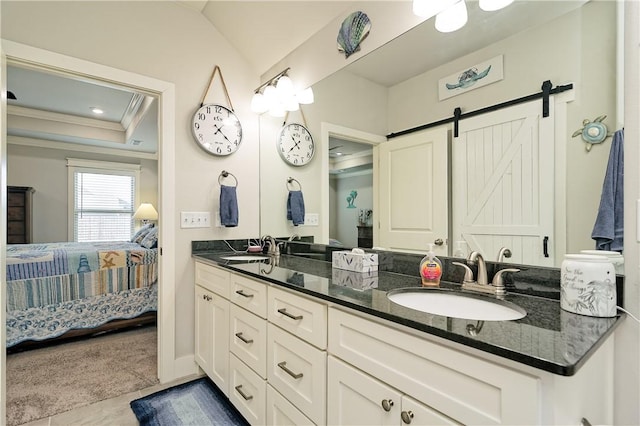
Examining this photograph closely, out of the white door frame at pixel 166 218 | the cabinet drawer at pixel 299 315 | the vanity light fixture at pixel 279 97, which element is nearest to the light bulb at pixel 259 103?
the vanity light fixture at pixel 279 97

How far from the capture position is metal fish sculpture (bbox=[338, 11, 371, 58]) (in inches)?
70.3

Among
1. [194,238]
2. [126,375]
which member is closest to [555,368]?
[194,238]

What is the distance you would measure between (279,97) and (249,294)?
5.05ft

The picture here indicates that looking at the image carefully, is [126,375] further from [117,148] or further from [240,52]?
[117,148]

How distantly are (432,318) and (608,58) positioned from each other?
96 centimetres

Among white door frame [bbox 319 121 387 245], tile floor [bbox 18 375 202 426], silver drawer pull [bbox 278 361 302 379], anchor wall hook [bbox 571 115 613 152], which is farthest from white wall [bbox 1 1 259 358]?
anchor wall hook [bbox 571 115 613 152]

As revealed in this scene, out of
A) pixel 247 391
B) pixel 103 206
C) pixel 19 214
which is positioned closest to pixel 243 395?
pixel 247 391

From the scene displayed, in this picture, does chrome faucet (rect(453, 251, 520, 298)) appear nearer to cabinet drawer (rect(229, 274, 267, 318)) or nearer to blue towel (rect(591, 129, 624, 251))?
blue towel (rect(591, 129, 624, 251))

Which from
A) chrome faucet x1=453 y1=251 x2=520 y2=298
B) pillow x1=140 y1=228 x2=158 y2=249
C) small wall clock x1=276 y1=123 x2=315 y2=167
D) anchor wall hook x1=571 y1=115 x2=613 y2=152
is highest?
small wall clock x1=276 y1=123 x2=315 y2=167

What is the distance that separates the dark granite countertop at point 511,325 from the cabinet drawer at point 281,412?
48 cm

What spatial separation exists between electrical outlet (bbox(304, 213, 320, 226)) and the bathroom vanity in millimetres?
575

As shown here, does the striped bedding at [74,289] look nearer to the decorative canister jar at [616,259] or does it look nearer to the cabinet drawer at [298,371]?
the cabinet drawer at [298,371]

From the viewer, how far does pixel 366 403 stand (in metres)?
0.95

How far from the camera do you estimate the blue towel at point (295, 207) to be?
2.38 m
